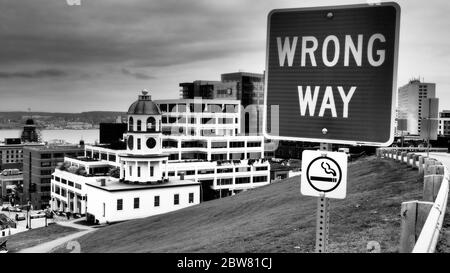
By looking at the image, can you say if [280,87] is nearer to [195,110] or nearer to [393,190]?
[393,190]

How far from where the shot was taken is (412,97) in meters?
7.51

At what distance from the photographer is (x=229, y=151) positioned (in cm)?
5984

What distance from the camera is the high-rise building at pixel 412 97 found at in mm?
7070

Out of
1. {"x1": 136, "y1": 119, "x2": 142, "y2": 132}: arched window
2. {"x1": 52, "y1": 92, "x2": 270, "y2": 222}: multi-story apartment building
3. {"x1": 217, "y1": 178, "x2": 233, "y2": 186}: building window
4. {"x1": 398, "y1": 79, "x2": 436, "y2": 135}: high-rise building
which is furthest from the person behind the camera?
{"x1": 217, "y1": 178, "x2": 233, "y2": 186}: building window

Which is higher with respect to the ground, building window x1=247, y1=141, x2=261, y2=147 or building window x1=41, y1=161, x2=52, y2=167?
building window x1=247, y1=141, x2=261, y2=147

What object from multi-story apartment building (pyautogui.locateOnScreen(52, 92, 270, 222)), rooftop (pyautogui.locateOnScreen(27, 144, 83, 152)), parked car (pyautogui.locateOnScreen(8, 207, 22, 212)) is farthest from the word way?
rooftop (pyautogui.locateOnScreen(27, 144, 83, 152))

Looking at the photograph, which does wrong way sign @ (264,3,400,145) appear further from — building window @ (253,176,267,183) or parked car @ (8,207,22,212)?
parked car @ (8,207,22,212)

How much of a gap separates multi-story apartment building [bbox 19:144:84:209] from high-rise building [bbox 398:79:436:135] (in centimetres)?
7331

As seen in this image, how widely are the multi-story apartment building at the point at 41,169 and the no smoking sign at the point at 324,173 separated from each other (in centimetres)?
7617

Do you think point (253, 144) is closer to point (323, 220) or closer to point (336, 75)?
point (323, 220)

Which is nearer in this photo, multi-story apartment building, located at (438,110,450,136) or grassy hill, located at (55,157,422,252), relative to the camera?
grassy hill, located at (55,157,422,252)

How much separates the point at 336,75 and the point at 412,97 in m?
4.79

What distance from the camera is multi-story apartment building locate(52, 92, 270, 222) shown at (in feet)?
130
